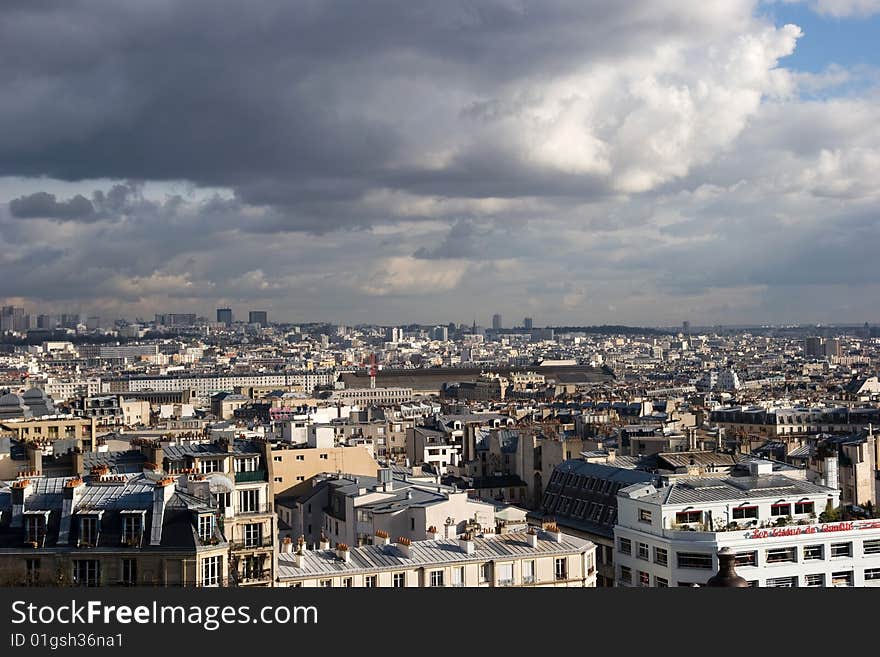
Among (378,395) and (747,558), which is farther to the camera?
(378,395)

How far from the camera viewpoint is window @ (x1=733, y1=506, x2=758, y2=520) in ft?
120

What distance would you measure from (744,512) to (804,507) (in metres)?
2.25

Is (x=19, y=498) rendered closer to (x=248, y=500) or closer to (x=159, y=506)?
(x=159, y=506)

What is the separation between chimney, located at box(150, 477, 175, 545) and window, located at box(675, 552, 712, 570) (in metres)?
13.6

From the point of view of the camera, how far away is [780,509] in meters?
37.3

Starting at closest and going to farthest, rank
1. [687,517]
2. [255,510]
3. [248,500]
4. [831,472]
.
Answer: [255,510]
[248,500]
[687,517]
[831,472]

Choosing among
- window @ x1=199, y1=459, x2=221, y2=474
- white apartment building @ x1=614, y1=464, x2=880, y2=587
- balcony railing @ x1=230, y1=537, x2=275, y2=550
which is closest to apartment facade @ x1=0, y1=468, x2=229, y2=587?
balcony railing @ x1=230, y1=537, x2=275, y2=550

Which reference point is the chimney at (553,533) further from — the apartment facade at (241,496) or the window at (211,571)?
the window at (211,571)

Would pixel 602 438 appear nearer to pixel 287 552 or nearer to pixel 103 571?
pixel 287 552

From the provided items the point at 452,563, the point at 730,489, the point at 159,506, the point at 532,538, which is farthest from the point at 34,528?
the point at 730,489

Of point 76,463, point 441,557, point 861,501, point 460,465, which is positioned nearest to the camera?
point 441,557

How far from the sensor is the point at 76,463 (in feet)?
135

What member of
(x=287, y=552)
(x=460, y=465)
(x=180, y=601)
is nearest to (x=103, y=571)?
(x=287, y=552)

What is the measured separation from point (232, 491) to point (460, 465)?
37150mm
